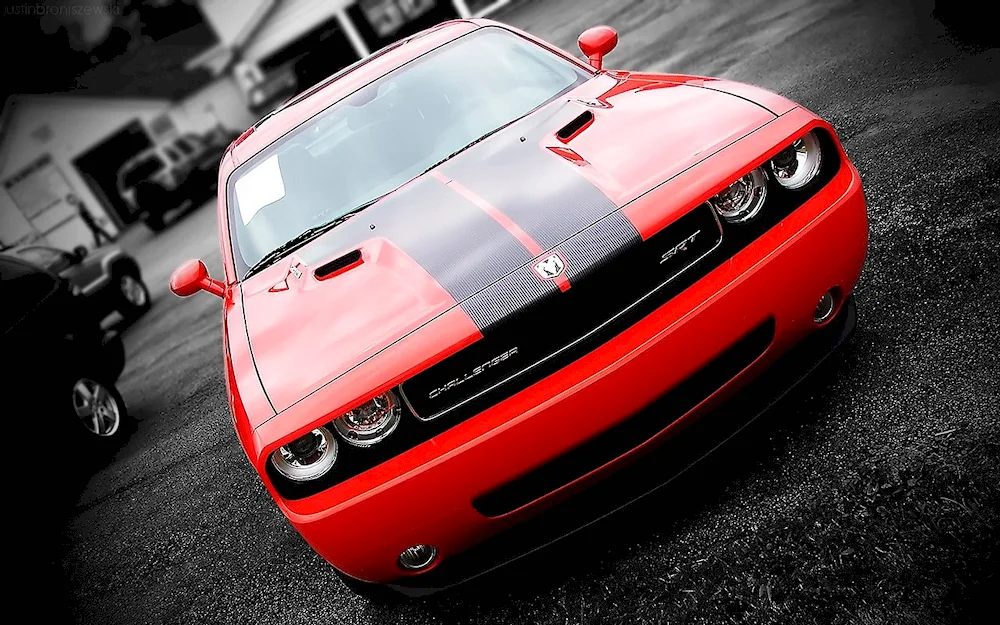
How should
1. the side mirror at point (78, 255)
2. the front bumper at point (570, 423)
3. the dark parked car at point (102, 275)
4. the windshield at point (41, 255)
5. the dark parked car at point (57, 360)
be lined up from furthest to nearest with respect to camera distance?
the side mirror at point (78, 255) → the dark parked car at point (102, 275) → the windshield at point (41, 255) → the dark parked car at point (57, 360) → the front bumper at point (570, 423)

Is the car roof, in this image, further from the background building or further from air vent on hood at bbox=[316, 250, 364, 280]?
the background building

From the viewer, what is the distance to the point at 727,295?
6.33ft

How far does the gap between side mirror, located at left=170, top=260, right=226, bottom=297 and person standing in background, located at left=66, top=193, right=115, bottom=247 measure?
18.9 m

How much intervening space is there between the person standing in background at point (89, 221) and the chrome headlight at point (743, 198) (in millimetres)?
20482

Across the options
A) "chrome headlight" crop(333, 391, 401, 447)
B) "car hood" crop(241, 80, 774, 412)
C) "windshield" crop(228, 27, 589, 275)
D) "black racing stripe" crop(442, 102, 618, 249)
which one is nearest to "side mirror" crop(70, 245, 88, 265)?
"windshield" crop(228, 27, 589, 275)

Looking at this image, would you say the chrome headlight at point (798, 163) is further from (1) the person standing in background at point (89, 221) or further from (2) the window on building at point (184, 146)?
(1) the person standing in background at point (89, 221)

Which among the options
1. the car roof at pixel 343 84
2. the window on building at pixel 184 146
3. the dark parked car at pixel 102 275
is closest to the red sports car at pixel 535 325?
the car roof at pixel 343 84

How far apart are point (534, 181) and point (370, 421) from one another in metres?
0.86

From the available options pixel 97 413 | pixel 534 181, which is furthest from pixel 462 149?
pixel 97 413

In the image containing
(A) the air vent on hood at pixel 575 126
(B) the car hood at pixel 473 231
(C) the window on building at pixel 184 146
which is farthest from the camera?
(C) the window on building at pixel 184 146

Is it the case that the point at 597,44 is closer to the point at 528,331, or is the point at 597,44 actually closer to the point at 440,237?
the point at 440,237

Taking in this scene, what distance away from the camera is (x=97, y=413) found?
4.94 metres

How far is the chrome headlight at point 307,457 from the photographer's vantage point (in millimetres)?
1918

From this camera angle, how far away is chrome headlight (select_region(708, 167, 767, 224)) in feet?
6.86
